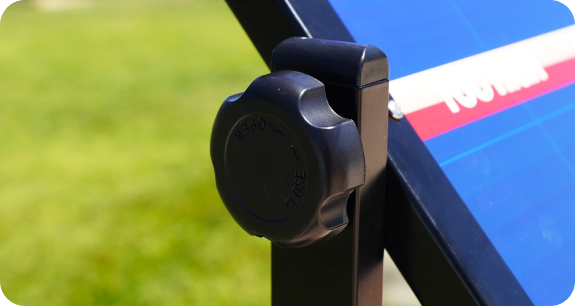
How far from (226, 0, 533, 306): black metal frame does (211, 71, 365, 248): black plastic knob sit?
0.07 meters

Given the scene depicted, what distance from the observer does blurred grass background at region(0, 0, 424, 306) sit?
89.2 inches

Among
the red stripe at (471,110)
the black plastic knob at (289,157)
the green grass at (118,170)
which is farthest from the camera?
the green grass at (118,170)

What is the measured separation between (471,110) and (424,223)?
22cm

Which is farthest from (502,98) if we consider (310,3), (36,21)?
(36,21)

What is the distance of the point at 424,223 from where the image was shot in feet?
2.02

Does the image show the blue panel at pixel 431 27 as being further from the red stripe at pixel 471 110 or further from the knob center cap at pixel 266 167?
the knob center cap at pixel 266 167

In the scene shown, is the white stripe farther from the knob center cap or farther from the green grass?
the green grass

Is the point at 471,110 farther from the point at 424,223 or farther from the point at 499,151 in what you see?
the point at 424,223

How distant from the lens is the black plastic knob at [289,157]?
1.88ft

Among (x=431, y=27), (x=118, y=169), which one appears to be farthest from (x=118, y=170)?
(x=431, y=27)

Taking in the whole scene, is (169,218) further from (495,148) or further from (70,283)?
(495,148)

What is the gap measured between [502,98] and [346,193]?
1.09 ft

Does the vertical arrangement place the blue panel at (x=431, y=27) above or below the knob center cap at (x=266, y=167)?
above

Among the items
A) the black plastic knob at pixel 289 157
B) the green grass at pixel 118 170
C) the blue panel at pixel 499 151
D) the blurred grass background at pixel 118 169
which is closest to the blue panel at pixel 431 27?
the blue panel at pixel 499 151
